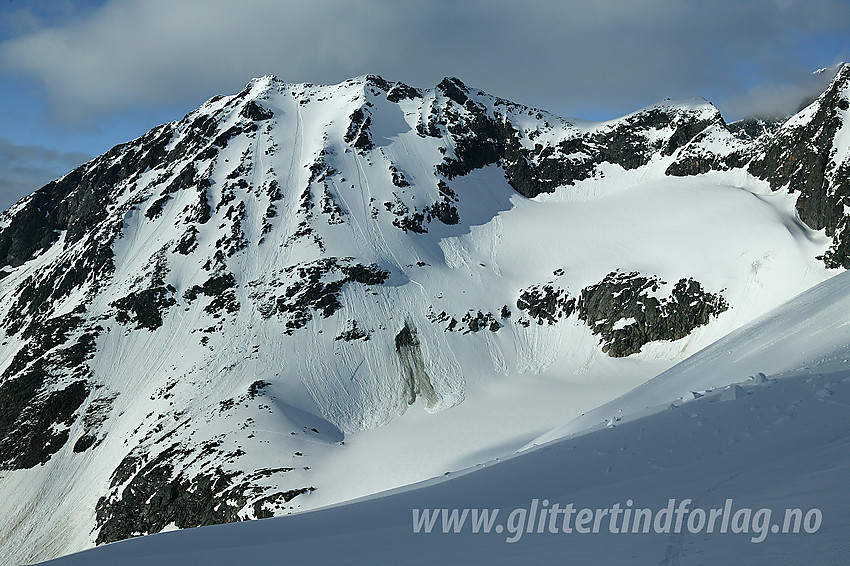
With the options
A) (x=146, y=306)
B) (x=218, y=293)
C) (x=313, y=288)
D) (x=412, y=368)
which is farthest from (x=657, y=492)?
(x=146, y=306)

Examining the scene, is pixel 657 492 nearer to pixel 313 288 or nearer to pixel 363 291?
pixel 363 291

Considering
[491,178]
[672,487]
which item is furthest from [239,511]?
[491,178]

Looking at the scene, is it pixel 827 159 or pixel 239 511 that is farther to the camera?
pixel 827 159

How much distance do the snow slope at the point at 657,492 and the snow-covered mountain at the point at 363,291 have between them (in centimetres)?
3594

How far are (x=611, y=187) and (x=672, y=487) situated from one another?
92198 mm

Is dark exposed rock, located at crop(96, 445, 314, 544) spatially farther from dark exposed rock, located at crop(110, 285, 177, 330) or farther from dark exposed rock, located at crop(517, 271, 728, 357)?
dark exposed rock, located at crop(517, 271, 728, 357)

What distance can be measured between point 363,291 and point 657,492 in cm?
6821

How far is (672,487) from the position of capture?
8633 millimetres

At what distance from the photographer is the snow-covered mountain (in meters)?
54.7

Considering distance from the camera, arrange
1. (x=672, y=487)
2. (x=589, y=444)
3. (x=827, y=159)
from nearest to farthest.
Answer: (x=672, y=487), (x=589, y=444), (x=827, y=159)

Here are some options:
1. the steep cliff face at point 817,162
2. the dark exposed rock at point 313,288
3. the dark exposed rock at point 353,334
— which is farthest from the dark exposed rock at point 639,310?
the dark exposed rock at point 313,288

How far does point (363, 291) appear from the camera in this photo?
75.6 m

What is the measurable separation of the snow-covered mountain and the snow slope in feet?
118

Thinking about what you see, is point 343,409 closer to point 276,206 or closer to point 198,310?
point 198,310
